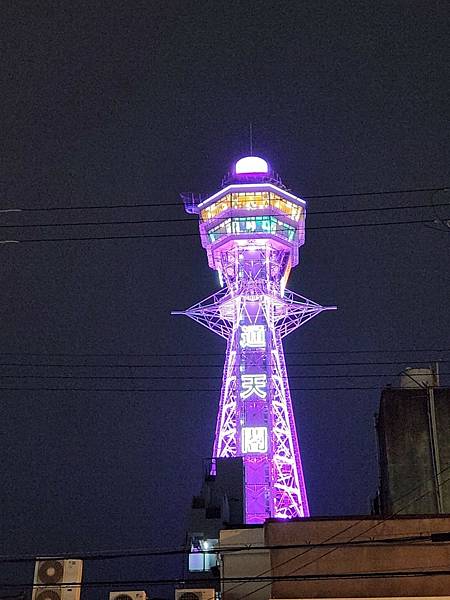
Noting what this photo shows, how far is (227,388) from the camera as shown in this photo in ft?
230

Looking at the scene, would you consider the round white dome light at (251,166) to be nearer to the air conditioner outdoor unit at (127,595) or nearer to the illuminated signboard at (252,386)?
the illuminated signboard at (252,386)

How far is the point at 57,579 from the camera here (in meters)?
21.5

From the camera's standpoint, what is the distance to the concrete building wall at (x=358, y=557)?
914 inches

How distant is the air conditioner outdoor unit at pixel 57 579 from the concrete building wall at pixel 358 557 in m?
5.62

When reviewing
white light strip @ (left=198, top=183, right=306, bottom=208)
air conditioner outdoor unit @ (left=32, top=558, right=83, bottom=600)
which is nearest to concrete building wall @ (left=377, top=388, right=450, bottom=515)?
air conditioner outdoor unit @ (left=32, top=558, right=83, bottom=600)

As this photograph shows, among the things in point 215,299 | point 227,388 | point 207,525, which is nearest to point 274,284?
point 215,299

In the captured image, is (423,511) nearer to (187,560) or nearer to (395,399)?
(395,399)

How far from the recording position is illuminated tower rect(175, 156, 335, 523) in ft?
218

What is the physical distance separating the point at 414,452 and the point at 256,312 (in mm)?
41831

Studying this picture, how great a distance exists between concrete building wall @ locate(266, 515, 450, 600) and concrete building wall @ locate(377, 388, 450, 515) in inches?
262

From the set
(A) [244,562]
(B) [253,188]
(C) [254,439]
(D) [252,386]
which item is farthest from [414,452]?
(B) [253,188]

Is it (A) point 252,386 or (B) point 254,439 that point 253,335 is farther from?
(B) point 254,439

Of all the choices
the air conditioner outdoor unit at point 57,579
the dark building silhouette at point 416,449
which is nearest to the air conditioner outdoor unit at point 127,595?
the air conditioner outdoor unit at point 57,579

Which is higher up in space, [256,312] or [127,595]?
[256,312]
